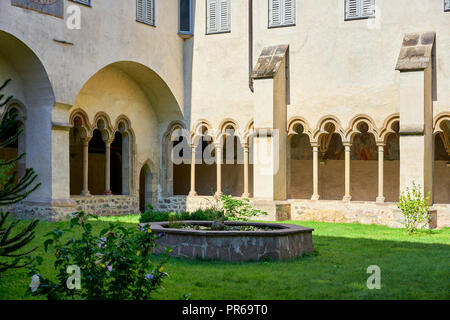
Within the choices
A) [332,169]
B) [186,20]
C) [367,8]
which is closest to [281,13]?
[367,8]

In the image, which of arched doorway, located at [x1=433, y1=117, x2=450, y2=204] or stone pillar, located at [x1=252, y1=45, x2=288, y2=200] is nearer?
stone pillar, located at [x1=252, y1=45, x2=288, y2=200]

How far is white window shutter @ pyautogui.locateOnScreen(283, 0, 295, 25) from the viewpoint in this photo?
59.7 ft

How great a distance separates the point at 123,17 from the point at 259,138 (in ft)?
17.4

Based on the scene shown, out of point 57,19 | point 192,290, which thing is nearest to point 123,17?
point 57,19

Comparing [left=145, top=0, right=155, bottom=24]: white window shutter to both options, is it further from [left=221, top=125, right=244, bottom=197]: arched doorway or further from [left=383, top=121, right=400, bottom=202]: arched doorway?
[left=383, top=121, right=400, bottom=202]: arched doorway

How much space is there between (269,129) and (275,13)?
3.74 meters

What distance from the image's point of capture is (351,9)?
17547 millimetres

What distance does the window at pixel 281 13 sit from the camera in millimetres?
18234

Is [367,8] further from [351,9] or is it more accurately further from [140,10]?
[140,10]

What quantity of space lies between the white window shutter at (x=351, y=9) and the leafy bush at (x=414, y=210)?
5495 millimetres

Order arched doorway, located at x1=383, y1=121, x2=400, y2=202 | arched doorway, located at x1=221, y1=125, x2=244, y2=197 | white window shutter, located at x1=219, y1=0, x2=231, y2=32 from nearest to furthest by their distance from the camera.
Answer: white window shutter, located at x1=219, y1=0, x2=231, y2=32 < arched doorway, located at x1=383, y1=121, x2=400, y2=202 < arched doorway, located at x1=221, y1=125, x2=244, y2=197

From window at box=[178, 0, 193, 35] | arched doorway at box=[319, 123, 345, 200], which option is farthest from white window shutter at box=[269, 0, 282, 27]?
arched doorway at box=[319, 123, 345, 200]

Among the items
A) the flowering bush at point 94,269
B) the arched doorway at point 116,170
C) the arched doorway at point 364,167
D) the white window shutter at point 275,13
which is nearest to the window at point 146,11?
the white window shutter at point 275,13
